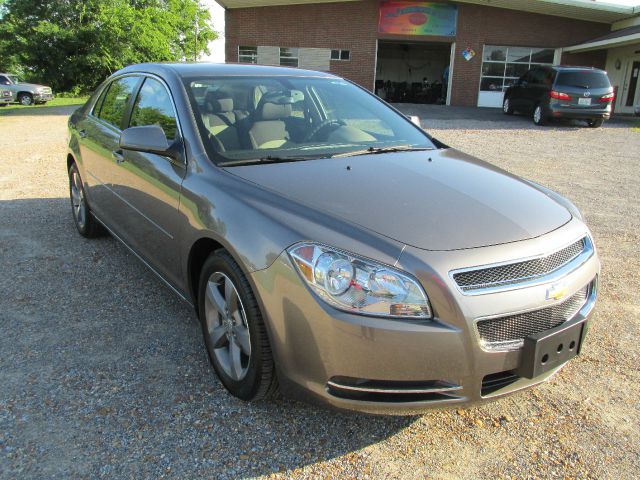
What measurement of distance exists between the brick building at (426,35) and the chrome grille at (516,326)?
83.2 feet

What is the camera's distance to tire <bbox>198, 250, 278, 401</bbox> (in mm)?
2430

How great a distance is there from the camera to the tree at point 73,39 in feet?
120

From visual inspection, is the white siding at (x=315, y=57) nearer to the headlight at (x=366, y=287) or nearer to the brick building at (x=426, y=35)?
the brick building at (x=426, y=35)

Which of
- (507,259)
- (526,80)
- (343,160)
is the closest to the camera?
(507,259)

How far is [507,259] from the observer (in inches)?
88.0

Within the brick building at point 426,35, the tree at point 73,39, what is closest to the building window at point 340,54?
the brick building at point 426,35

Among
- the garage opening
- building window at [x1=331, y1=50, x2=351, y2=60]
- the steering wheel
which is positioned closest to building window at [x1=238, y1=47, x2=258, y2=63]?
building window at [x1=331, y1=50, x2=351, y2=60]

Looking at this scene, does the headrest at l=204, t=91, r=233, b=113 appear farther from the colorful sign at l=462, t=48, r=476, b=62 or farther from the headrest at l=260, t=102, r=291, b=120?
the colorful sign at l=462, t=48, r=476, b=62

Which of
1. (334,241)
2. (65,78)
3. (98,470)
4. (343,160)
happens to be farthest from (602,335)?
(65,78)

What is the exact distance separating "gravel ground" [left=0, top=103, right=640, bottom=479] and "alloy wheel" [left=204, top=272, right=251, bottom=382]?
7.6 inches

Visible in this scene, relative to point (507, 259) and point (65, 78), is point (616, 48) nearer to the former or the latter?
point (507, 259)

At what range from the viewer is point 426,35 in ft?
87.0

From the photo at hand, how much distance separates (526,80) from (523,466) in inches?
700

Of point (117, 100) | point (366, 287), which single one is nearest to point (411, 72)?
point (117, 100)
